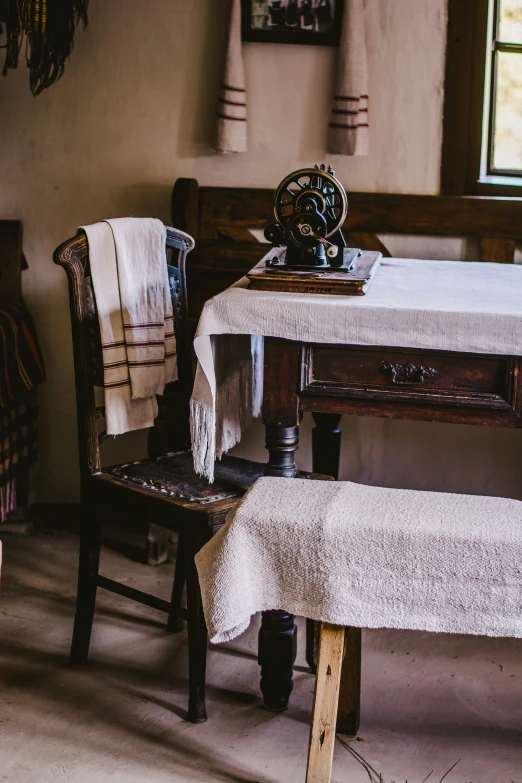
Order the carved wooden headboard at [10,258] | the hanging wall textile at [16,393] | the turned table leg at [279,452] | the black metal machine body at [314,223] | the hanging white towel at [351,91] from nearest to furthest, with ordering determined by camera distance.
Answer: the turned table leg at [279,452] → the black metal machine body at [314,223] → the hanging white towel at [351,91] → the hanging wall textile at [16,393] → the carved wooden headboard at [10,258]

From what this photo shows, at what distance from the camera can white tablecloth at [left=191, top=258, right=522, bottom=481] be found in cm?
223

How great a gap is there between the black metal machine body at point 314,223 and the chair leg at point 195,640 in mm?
805

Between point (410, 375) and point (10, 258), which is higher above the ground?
point (10, 258)

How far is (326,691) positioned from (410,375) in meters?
0.79

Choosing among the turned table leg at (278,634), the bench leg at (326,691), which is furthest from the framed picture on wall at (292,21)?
the bench leg at (326,691)

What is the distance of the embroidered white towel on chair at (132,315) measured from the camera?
2.59 meters

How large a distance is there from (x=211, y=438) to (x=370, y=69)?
1.53m

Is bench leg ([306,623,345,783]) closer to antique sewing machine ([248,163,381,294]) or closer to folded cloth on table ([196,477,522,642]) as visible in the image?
folded cloth on table ([196,477,522,642])

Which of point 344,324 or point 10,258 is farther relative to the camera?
point 10,258

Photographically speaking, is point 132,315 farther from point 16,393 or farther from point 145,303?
point 16,393

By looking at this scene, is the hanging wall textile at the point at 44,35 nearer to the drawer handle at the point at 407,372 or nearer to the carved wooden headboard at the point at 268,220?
the carved wooden headboard at the point at 268,220

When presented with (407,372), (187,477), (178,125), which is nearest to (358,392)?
(407,372)

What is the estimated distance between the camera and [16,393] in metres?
3.35

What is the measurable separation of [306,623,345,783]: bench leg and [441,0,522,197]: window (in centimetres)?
184
